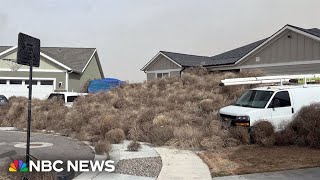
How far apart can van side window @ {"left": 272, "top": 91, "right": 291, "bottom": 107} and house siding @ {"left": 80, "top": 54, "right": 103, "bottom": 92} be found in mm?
28318

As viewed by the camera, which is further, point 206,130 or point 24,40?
point 206,130

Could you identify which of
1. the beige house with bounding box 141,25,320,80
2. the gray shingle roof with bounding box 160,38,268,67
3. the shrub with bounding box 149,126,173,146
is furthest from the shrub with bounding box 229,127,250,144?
the gray shingle roof with bounding box 160,38,268,67

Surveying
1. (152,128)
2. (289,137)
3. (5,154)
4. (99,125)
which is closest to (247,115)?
(289,137)

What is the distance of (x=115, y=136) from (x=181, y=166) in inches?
182

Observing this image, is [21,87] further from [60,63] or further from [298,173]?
[298,173]

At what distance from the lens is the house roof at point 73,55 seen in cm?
3962

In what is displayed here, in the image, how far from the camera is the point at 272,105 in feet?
43.6

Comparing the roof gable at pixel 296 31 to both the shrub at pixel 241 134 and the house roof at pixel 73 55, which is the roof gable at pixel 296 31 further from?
the house roof at pixel 73 55

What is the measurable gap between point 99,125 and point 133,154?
3894 mm

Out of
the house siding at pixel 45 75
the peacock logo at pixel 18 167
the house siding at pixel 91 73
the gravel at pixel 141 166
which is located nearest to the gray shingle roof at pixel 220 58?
the house siding at pixel 45 75

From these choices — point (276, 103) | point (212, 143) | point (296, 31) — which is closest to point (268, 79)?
point (276, 103)

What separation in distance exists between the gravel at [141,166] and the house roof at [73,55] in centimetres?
2916

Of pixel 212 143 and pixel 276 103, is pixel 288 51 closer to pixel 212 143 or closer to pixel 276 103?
pixel 276 103

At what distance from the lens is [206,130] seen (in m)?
13.4
